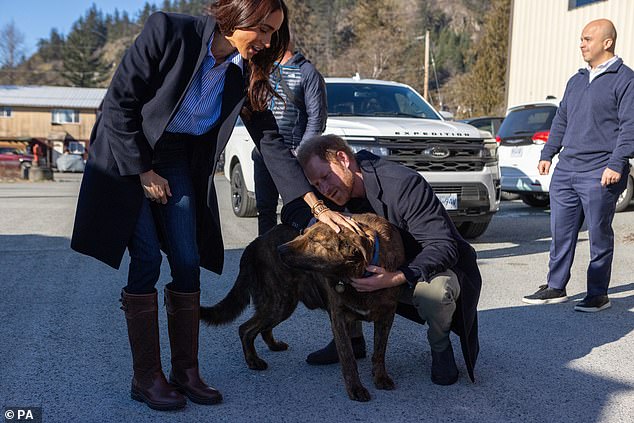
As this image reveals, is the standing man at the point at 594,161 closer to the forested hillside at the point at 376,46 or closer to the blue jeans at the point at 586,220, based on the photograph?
the blue jeans at the point at 586,220

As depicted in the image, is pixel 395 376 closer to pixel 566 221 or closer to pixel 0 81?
pixel 566 221

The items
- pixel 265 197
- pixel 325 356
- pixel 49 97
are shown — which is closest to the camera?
pixel 325 356

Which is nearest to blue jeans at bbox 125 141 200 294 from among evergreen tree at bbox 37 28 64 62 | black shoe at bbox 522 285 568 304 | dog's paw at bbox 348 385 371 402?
dog's paw at bbox 348 385 371 402

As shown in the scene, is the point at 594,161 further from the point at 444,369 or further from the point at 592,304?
the point at 444,369

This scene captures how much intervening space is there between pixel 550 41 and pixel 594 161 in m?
16.1

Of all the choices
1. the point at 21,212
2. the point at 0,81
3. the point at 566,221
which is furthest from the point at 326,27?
the point at 566,221

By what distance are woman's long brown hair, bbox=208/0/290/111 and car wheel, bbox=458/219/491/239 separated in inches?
207

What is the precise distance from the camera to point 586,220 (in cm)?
514

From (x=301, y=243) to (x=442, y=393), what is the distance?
110 cm

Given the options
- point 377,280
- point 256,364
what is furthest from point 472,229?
point 377,280

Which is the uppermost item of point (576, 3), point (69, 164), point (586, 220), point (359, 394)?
point (576, 3)

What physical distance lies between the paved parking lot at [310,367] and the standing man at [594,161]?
0.31 meters

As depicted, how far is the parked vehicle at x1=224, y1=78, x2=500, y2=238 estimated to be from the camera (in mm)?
7297

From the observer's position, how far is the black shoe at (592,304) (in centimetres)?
507
